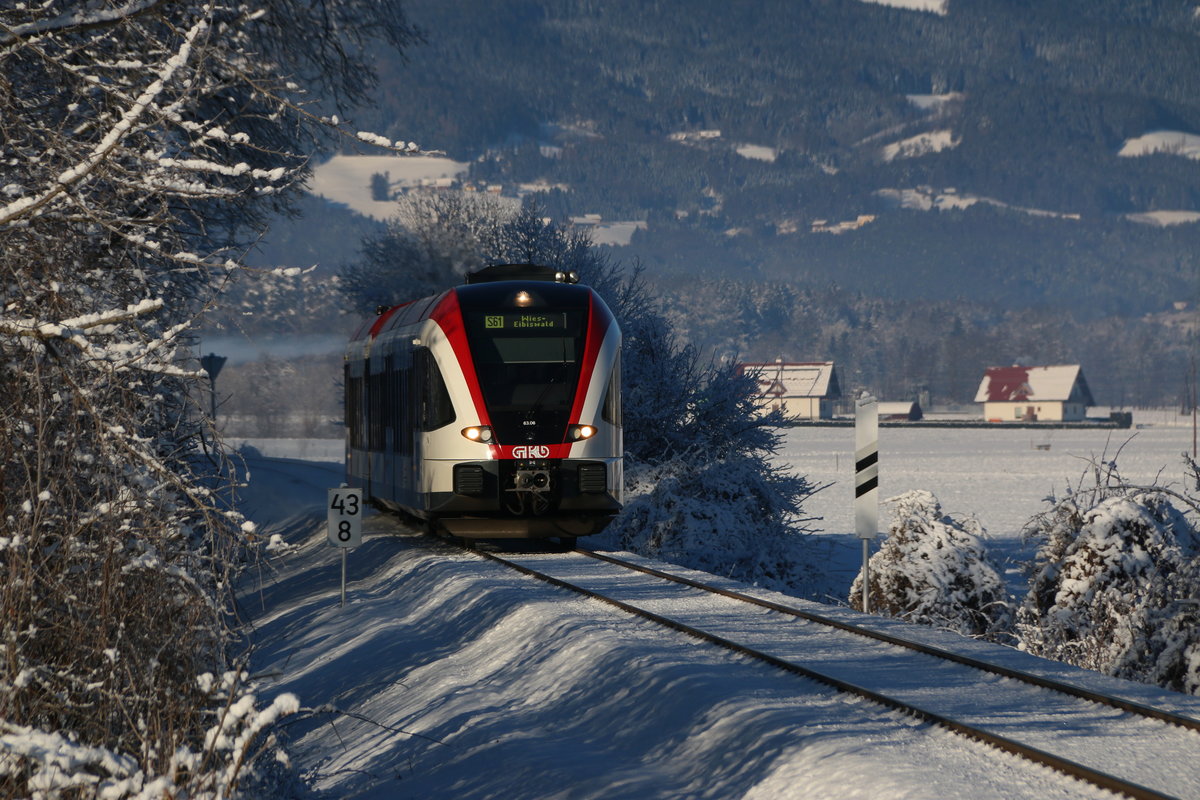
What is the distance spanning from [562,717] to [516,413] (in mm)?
8554

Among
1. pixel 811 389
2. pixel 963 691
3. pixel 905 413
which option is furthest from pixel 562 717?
pixel 905 413

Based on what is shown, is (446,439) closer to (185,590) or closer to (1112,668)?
(1112,668)

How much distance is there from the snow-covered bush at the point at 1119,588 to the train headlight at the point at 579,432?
5584mm

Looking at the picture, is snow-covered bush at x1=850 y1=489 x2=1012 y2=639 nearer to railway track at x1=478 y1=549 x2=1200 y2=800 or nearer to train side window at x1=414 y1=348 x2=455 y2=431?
railway track at x1=478 y1=549 x2=1200 y2=800

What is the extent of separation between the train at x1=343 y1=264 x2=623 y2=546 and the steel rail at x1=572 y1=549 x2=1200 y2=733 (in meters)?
2.55

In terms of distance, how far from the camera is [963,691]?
9.60m

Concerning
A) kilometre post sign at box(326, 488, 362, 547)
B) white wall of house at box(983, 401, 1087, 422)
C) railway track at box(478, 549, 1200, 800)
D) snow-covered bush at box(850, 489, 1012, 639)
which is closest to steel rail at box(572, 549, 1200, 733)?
railway track at box(478, 549, 1200, 800)

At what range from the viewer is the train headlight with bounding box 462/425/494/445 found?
58.5 ft

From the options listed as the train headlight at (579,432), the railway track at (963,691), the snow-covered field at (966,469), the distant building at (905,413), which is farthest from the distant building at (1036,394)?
the railway track at (963,691)

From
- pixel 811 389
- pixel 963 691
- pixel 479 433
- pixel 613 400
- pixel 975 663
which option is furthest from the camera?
pixel 811 389

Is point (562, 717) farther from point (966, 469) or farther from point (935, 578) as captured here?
point (966, 469)

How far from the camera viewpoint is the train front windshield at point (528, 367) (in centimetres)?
1795

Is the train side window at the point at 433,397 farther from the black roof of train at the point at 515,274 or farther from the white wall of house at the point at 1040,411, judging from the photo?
the white wall of house at the point at 1040,411

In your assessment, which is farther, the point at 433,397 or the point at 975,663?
the point at 433,397
